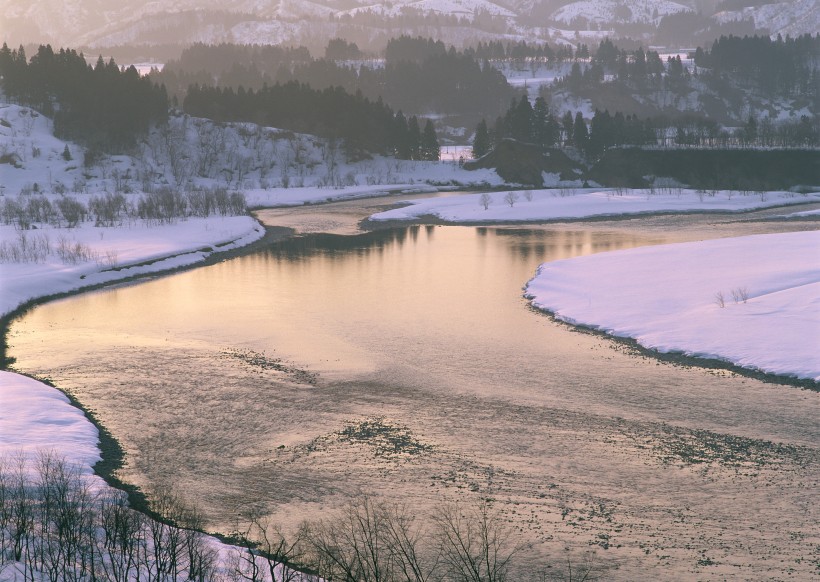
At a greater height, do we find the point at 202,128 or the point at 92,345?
the point at 202,128

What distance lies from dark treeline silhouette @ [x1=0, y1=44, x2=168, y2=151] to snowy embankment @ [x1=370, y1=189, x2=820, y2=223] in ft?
168

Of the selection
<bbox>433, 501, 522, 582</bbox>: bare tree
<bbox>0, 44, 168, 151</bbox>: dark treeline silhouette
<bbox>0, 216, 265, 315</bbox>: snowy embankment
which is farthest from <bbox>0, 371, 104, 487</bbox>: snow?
A: <bbox>0, 44, 168, 151</bbox>: dark treeline silhouette

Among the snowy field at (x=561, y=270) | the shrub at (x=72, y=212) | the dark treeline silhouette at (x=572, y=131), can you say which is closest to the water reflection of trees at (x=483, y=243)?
the snowy field at (x=561, y=270)

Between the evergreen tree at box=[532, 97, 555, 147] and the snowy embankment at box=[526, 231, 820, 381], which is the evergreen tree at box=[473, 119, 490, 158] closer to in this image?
the evergreen tree at box=[532, 97, 555, 147]

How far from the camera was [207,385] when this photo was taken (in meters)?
24.7

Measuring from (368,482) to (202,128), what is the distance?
110613 mm

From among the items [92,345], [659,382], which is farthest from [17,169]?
[659,382]

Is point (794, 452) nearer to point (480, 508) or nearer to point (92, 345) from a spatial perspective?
point (480, 508)

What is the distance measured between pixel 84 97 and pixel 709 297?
103846 mm

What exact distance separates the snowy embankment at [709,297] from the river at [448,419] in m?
1.61

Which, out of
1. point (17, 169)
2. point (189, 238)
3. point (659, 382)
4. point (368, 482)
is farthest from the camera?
point (17, 169)

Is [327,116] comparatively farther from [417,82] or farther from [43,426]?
[43,426]

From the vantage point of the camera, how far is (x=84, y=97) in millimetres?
115438

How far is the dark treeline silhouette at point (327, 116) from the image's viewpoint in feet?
412
